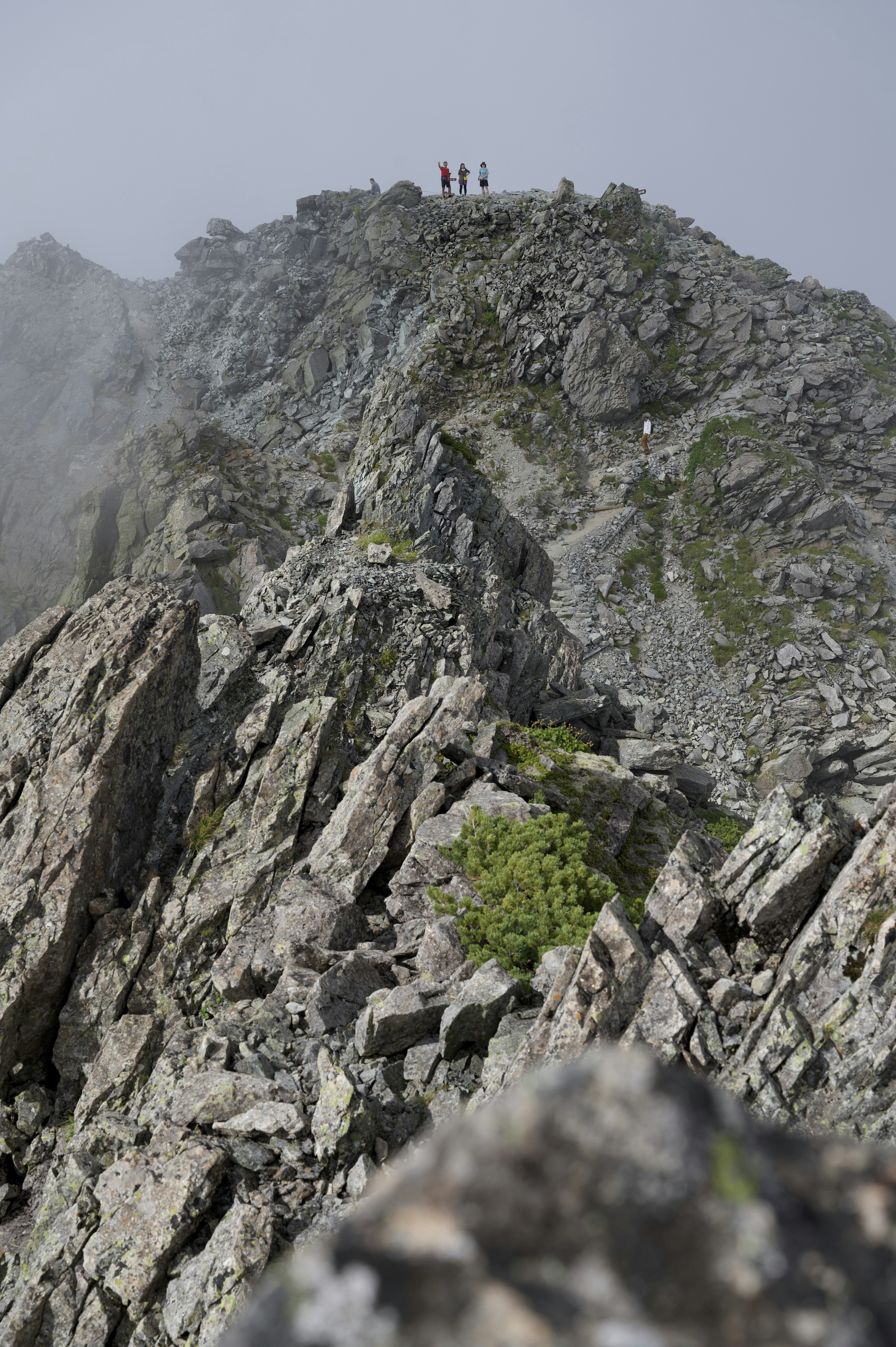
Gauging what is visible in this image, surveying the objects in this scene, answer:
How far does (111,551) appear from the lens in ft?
225

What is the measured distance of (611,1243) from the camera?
195cm

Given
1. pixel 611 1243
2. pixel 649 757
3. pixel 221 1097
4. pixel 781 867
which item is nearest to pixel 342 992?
pixel 221 1097

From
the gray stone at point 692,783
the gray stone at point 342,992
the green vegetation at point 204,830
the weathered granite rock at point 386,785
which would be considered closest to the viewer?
the gray stone at point 342,992

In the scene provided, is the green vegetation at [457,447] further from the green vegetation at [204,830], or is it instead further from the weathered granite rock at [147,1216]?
the weathered granite rock at [147,1216]

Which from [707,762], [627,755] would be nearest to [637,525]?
[707,762]

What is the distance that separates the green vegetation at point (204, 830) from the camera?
22.6 m

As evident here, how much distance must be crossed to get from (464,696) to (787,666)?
43841 mm

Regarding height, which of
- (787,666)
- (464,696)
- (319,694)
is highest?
(787,666)

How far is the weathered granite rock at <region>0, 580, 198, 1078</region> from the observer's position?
19281mm

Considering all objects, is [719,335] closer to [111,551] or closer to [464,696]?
[111,551]

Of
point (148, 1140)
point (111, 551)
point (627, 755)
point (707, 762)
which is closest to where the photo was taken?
point (148, 1140)

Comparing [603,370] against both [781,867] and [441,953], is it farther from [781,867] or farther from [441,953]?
[441,953]

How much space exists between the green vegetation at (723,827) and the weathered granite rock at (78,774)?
25.4 meters

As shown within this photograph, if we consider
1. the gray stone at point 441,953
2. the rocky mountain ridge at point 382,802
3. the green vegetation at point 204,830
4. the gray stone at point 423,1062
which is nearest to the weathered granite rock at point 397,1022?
the rocky mountain ridge at point 382,802
